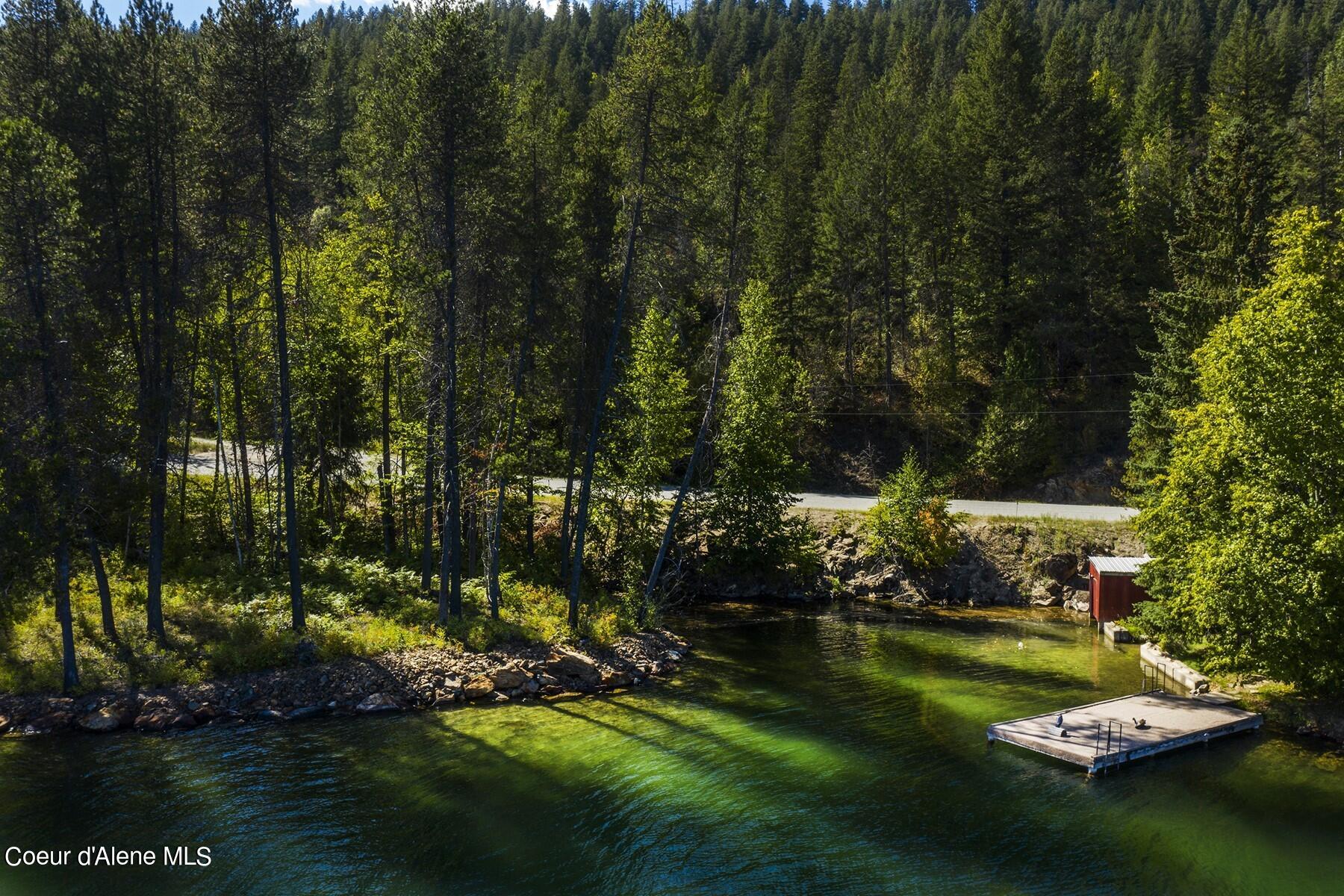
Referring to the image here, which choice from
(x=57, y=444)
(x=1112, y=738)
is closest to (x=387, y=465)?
(x=57, y=444)

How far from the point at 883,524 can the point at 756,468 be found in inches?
239

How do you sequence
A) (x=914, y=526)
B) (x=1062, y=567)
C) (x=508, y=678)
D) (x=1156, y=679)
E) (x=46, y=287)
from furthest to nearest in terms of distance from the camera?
(x=914, y=526), (x=1062, y=567), (x=1156, y=679), (x=508, y=678), (x=46, y=287)

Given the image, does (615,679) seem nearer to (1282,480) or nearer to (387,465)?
(387,465)

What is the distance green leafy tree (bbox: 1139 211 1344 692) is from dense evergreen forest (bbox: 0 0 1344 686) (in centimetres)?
97

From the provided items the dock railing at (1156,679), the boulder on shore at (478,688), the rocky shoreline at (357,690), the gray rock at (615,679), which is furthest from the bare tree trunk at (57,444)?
the dock railing at (1156,679)

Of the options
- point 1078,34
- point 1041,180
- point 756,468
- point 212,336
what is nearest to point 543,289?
point 212,336

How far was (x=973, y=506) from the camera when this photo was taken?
38.8m

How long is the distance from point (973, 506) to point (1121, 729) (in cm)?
2034

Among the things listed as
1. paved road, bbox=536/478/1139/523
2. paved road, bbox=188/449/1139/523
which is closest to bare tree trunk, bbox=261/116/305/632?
paved road, bbox=188/449/1139/523

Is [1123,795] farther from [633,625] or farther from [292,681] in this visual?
[292,681]

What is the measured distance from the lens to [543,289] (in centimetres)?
2608

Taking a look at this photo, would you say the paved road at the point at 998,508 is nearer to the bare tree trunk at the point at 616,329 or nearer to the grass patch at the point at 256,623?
the grass patch at the point at 256,623

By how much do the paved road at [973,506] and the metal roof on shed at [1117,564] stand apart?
13.2 feet

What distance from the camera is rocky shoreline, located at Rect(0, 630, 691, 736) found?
60.0 ft
